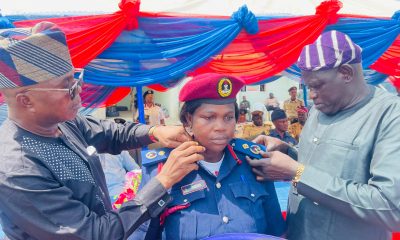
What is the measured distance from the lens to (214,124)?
164 centimetres

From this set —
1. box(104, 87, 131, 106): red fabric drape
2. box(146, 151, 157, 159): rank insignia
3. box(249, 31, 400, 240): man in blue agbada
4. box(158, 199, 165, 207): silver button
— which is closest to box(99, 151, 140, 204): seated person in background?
box(104, 87, 131, 106): red fabric drape

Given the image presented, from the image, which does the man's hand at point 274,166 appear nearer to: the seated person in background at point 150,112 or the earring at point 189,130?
the earring at point 189,130

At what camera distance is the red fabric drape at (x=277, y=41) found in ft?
13.8

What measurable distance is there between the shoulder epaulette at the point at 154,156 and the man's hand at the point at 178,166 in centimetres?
26

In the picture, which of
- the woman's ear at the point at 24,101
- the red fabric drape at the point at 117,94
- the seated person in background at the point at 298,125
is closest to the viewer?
the woman's ear at the point at 24,101

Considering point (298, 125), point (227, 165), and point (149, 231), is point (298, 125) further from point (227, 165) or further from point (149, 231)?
point (149, 231)

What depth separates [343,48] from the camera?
1.53 metres

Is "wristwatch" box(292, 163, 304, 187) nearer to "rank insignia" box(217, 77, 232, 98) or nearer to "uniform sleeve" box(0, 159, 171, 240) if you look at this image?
"rank insignia" box(217, 77, 232, 98)

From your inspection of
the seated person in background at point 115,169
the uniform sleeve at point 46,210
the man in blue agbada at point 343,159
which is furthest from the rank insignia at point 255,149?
the seated person in background at point 115,169

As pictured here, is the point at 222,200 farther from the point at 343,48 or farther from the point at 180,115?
the point at 343,48

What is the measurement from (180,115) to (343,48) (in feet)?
2.96

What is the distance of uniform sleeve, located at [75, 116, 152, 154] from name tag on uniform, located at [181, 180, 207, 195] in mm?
424

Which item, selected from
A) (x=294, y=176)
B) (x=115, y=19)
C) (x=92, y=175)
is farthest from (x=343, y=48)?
(x=115, y=19)

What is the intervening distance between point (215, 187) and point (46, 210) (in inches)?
32.0
